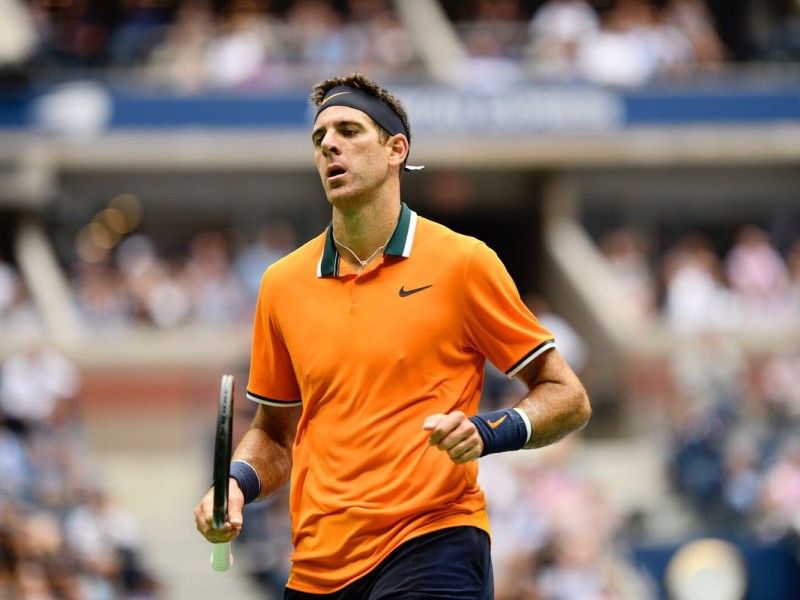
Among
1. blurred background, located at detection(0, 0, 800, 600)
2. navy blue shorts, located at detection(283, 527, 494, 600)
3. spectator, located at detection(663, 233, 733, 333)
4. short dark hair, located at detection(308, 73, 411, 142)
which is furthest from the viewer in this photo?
spectator, located at detection(663, 233, 733, 333)

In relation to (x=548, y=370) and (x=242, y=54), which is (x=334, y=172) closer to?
(x=548, y=370)

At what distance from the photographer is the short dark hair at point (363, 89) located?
15.7 ft

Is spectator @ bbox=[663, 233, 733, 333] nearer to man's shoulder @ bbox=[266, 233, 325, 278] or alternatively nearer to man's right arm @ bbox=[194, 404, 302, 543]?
man's right arm @ bbox=[194, 404, 302, 543]

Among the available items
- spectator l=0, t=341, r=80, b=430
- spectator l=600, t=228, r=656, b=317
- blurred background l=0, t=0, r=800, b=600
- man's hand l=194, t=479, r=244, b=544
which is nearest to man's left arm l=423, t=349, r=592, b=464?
man's hand l=194, t=479, r=244, b=544

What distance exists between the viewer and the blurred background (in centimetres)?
1853

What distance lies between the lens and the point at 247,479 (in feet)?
15.6

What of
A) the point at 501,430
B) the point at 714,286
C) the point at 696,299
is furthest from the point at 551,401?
the point at 714,286

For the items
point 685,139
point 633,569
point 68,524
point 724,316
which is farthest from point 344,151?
point 685,139

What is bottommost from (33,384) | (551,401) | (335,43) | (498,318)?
(33,384)

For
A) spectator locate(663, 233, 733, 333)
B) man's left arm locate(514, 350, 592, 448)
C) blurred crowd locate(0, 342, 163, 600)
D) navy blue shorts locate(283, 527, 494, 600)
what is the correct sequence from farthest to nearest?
spectator locate(663, 233, 733, 333), blurred crowd locate(0, 342, 163, 600), man's left arm locate(514, 350, 592, 448), navy blue shorts locate(283, 527, 494, 600)

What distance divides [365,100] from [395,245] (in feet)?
1.50

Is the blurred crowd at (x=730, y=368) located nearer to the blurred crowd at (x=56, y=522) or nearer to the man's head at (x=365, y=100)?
the blurred crowd at (x=56, y=522)

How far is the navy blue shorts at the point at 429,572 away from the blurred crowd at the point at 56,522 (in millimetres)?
6963

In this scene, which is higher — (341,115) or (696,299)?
(341,115)
